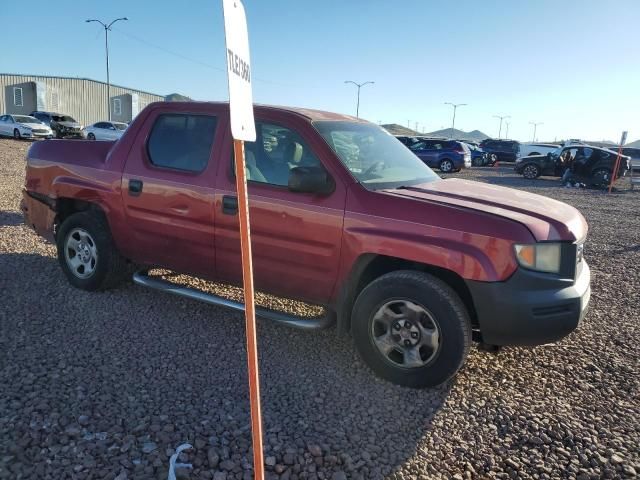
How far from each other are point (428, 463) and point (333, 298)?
4.36 feet

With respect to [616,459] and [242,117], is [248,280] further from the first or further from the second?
[616,459]

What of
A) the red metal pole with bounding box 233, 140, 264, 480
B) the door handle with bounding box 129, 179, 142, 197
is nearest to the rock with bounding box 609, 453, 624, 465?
the red metal pole with bounding box 233, 140, 264, 480

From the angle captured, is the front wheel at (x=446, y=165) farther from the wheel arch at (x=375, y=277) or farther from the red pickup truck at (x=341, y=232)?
the wheel arch at (x=375, y=277)

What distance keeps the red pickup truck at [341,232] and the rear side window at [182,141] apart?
1 centimetres

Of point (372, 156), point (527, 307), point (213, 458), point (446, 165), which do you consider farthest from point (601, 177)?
point (213, 458)

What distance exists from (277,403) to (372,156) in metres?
2.07

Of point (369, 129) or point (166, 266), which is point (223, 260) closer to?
point (166, 266)

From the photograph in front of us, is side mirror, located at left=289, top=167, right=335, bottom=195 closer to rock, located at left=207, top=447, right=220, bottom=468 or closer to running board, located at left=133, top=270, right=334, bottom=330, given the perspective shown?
running board, located at left=133, top=270, right=334, bottom=330

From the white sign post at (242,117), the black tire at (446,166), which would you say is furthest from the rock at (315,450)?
the black tire at (446,166)

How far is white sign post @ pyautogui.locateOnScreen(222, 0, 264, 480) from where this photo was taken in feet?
5.92

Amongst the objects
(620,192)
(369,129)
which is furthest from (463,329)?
(620,192)

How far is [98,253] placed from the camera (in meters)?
4.74

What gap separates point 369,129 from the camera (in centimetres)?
452

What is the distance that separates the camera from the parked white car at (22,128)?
28.8 metres
